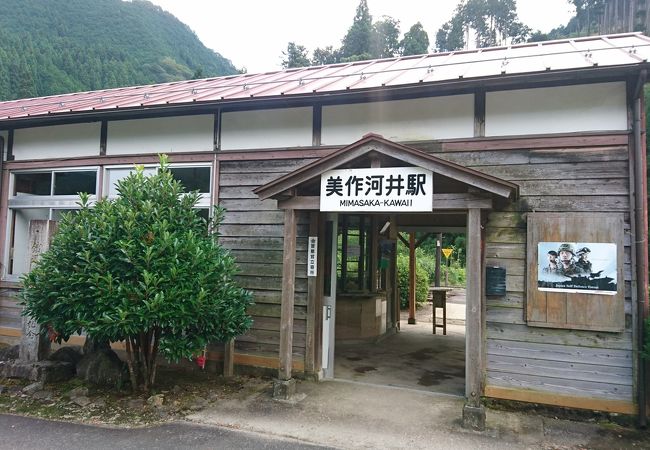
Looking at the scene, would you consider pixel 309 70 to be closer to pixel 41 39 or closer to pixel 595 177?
pixel 595 177

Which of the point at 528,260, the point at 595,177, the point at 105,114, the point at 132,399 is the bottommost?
the point at 132,399

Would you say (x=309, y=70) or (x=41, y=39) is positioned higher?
(x=41, y=39)

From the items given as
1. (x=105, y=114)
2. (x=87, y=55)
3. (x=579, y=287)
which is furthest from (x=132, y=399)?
(x=87, y=55)

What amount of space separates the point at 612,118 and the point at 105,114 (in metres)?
6.79

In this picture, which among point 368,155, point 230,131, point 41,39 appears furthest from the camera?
point 41,39

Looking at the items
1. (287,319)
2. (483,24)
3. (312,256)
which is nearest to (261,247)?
(312,256)

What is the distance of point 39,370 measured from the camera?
18.2 feet

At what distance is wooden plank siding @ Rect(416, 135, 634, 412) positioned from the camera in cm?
464

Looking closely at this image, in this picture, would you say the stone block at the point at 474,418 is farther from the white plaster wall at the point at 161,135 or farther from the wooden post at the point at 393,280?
the wooden post at the point at 393,280

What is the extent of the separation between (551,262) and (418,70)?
3318 millimetres

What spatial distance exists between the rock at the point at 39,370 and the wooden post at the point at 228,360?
6.45 feet

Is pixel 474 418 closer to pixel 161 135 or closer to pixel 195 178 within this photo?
pixel 195 178

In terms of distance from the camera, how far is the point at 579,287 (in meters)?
4.75

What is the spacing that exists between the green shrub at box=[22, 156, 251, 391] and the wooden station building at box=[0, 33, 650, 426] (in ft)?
2.82
